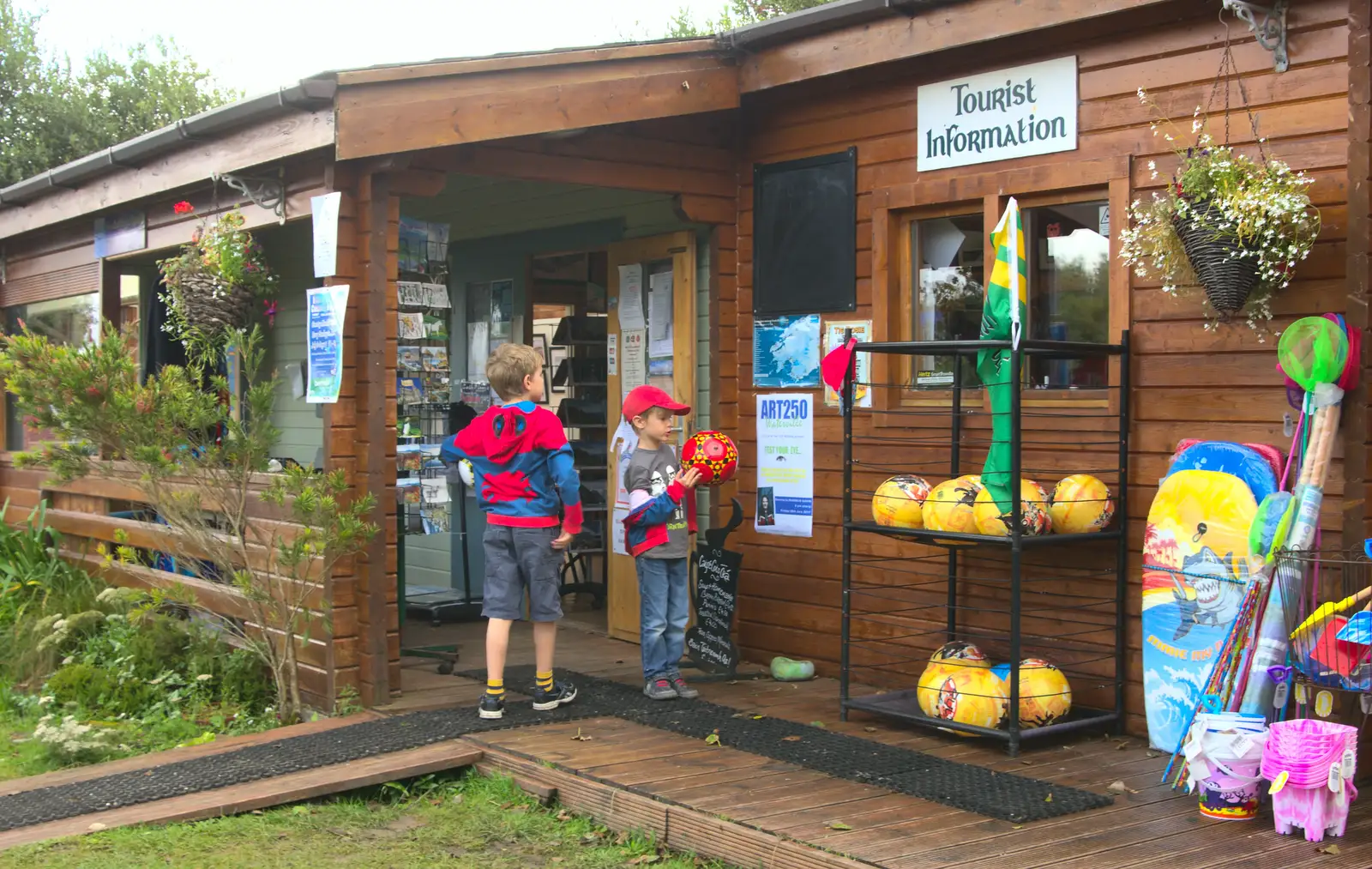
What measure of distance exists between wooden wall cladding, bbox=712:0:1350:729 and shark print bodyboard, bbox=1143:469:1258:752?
27 cm

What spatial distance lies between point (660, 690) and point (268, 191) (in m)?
3.26

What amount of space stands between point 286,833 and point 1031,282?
4.01m

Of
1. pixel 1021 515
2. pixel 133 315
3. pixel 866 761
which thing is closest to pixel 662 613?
pixel 866 761

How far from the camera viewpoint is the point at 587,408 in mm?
9711

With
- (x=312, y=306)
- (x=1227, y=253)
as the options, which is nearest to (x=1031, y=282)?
(x=1227, y=253)

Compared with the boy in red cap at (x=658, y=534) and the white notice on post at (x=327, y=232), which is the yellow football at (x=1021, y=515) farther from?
the white notice on post at (x=327, y=232)

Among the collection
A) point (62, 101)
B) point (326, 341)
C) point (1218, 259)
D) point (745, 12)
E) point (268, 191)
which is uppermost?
point (745, 12)

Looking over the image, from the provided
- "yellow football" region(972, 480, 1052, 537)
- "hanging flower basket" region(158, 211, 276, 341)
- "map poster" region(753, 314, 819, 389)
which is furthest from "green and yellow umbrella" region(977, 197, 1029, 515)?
"hanging flower basket" region(158, 211, 276, 341)

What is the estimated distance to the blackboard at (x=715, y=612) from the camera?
7.09 m

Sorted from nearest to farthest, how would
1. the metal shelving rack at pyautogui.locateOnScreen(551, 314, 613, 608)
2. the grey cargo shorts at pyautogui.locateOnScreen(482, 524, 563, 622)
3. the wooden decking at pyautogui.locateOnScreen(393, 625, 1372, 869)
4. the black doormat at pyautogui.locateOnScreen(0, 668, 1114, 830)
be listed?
the wooden decking at pyautogui.locateOnScreen(393, 625, 1372, 869)
the black doormat at pyautogui.locateOnScreen(0, 668, 1114, 830)
the grey cargo shorts at pyautogui.locateOnScreen(482, 524, 563, 622)
the metal shelving rack at pyautogui.locateOnScreen(551, 314, 613, 608)

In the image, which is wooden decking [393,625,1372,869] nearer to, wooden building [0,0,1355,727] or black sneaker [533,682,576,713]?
black sneaker [533,682,576,713]

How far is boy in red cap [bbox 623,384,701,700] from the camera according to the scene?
21.2 feet

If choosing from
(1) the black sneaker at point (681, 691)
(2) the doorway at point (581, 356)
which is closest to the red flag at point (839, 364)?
(1) the black sneaker at point (681, 691)

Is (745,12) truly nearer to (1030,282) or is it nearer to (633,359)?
(633,359)
